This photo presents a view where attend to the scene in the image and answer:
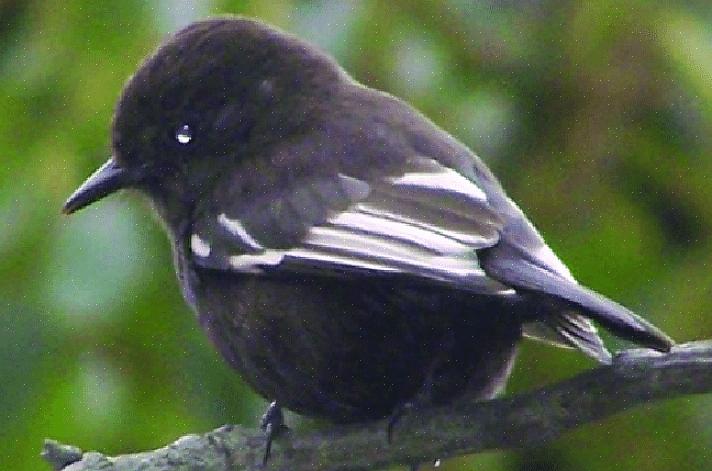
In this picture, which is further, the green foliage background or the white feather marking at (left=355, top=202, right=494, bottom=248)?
the green foliage background

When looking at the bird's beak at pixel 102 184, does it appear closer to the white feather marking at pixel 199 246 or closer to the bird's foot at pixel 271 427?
the white feather marking at pixel 199 246

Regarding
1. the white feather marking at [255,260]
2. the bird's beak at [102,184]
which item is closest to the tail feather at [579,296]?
the white feather marking at [255,260]

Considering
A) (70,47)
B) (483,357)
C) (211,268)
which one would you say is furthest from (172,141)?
(483,357)

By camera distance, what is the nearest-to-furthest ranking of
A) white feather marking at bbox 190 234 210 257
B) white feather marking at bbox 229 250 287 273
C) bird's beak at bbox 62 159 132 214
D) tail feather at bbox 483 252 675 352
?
tail feather at bbox 483 252 675 352 → white feather marking at bbox 229 250 287 273 → white feather marking at bbox 190 234 210 257 → bird's beak at bbox 62 159 132 214

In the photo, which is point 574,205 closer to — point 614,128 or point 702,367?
point 614,128

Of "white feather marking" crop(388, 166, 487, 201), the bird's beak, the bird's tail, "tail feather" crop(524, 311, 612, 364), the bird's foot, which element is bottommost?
the bird's foot

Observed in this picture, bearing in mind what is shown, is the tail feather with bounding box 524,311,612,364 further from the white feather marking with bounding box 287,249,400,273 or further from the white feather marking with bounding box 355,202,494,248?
the white feather marking with bounding box 287,249,400,273

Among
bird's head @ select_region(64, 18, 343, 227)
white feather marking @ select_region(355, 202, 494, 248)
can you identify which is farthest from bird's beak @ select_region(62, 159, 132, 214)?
white feather marking @ select_region(355, 202, 494, 248)
